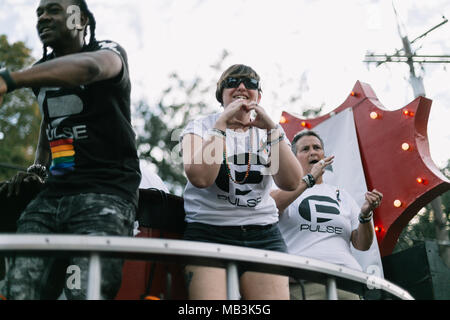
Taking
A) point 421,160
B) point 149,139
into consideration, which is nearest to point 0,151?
point 149,139

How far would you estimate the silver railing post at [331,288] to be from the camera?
163 centimetres

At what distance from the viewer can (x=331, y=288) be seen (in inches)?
64.7

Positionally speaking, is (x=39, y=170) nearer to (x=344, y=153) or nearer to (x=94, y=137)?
(x=94, y=137)

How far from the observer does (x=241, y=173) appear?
242 centimetres

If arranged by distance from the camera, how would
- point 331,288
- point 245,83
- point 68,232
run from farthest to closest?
point 245,83, point 68,232, point 331,288

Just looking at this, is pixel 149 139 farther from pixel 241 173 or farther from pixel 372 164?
pixel 241 173

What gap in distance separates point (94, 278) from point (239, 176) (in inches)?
46.6

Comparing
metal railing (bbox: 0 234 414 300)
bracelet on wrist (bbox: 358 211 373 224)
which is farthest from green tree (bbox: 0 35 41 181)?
metal railing (bbox: 0 234 414 300)

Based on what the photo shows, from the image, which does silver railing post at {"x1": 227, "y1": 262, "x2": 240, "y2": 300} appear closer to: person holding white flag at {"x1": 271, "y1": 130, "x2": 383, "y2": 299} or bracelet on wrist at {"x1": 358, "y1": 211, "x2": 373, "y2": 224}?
person holding white flag at {"x1": 271, "y1": 130, "x2": 383, "y2": 299}

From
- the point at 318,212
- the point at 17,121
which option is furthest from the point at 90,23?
the point at 17,121

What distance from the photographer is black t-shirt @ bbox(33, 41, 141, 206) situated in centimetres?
193

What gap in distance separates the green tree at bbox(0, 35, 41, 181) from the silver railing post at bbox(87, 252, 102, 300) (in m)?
13.8

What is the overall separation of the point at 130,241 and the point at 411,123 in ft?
13.2

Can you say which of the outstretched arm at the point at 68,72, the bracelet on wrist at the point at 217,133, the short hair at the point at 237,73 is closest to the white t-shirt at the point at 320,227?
the short hair at the point at 237,73
